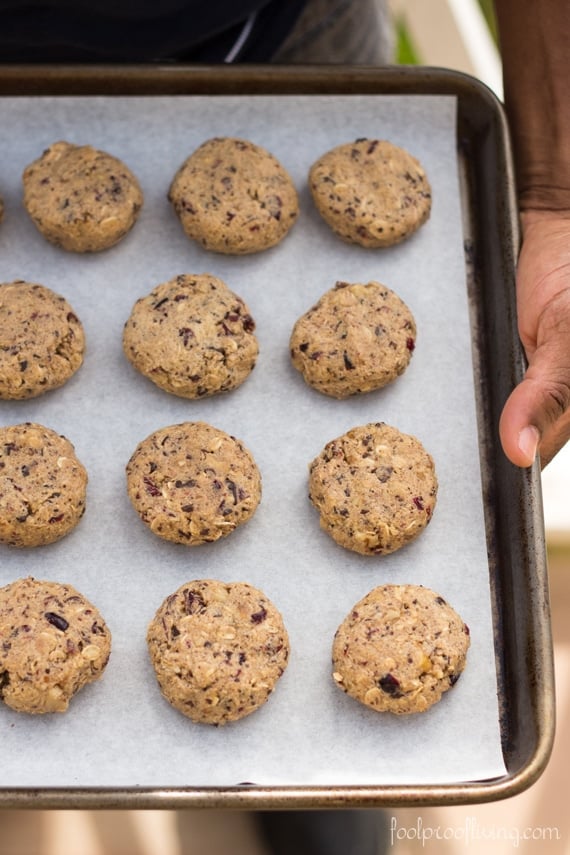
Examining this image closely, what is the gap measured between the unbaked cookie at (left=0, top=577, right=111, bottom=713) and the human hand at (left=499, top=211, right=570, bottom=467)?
2.68 feet

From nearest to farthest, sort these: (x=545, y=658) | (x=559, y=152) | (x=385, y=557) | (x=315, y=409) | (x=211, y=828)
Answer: (x=545, y=658), (x=385, y=557), (x=315, y=409), (x=559, y=152), (x=211, y=828)

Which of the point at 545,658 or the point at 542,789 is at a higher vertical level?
the point at 545,658

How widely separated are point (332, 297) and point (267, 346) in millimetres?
168

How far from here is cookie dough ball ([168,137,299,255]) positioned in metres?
2.11

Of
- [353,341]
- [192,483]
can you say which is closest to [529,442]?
[353,341]

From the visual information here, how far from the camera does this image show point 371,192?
2156mm

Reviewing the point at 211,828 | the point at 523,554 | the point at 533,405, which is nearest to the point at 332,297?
the point at 533,405

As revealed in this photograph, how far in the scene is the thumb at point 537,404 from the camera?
1.84 m

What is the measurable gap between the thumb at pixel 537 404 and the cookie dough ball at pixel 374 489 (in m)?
0.18

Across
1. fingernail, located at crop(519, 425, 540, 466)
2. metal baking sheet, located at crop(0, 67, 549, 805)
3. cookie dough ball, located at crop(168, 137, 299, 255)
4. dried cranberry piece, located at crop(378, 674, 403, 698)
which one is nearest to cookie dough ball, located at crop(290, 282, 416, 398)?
metal baking sheet, located at crop(0, 67, 549, 805)

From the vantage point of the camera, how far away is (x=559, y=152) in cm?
218

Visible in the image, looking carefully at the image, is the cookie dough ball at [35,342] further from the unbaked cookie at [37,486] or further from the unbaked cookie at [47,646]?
the unbaked cookie at [47,646]

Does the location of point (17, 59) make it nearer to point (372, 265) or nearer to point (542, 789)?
point (372, 265)

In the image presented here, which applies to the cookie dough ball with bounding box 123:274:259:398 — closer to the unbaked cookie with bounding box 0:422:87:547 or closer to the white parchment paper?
the white parchment paper
